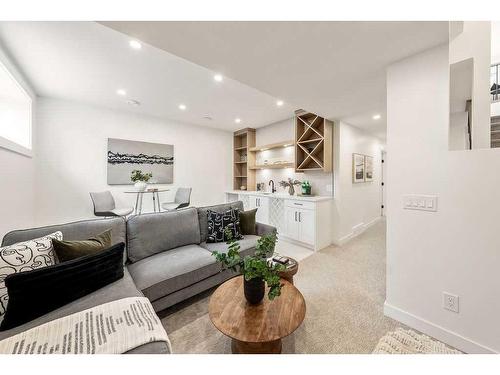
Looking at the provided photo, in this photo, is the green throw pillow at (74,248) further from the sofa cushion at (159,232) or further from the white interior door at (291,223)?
the white interior door at (291,223)

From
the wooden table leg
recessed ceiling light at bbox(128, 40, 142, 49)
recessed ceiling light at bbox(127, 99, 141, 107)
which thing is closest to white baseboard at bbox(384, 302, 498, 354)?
the wooden table leg

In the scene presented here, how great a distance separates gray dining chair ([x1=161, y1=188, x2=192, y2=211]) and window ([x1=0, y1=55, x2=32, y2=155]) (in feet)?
7.37

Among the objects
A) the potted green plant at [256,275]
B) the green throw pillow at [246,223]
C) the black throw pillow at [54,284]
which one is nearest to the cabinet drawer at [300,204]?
the green throw pillow at [246,223]

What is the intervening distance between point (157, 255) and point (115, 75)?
2525 mm

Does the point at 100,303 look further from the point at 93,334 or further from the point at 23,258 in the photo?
the point at 23,258

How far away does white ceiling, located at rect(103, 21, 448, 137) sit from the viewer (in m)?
1.29

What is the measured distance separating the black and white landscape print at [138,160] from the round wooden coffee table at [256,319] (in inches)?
149

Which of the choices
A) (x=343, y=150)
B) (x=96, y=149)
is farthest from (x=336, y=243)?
(x=96, y=149)

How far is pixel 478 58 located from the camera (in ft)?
4.53

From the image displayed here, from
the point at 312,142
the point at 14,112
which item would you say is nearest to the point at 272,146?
the point at 312,142

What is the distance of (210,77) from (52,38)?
5.38ft

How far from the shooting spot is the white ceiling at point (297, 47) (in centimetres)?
129

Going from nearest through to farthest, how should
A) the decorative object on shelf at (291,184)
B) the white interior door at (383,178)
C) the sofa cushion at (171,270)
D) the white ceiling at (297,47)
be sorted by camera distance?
1. the white ceiling at (297,47)
2. the sofa cushion at (171,270)
3. the decorative object on shelf at (291,184)
4. the white interior door at (383,178)
